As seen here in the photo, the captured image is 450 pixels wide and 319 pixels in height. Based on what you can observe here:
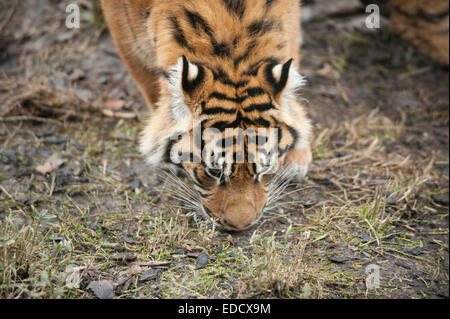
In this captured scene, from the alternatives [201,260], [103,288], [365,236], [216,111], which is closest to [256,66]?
[216,111]

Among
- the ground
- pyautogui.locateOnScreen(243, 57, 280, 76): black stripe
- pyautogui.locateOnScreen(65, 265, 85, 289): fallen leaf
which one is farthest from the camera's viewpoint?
pyautogui.locateOnScreen(243, 57, 280, 76): black stripe

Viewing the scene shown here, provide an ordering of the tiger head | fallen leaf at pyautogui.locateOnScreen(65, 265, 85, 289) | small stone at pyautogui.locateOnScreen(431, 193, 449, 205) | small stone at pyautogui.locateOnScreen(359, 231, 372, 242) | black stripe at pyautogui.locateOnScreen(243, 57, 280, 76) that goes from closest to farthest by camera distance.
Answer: fallen leaf at pyautogui.locateOnScreen(65, 265, 85, 289)
the tiger head
black stripe at pyautogui.locateOnScreen(243, 57, 280, 76)
small stone at pyautogui.locateOnScreen(359, 231, 372, 242)
small stone at pyautogui.locateOnScreen(431, 193, 449, 205)

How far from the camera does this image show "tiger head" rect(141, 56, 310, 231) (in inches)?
117

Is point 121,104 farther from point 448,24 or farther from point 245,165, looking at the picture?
point 448,24

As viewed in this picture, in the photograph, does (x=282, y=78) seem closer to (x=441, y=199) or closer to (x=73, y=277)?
(x=73, y=277)

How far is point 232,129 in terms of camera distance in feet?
9.73

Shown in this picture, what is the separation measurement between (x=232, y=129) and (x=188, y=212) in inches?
35.4

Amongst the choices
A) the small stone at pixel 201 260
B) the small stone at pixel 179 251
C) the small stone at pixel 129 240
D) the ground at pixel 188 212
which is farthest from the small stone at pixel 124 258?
the small stone at pixel 201 260

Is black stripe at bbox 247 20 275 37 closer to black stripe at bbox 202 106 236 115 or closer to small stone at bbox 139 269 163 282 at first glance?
black stripe at bbox 202 106 236 115

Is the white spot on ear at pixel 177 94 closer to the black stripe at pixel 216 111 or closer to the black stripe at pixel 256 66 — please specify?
the black stripe at pixel 216 111

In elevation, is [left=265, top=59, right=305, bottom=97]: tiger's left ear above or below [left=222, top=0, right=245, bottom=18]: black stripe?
below

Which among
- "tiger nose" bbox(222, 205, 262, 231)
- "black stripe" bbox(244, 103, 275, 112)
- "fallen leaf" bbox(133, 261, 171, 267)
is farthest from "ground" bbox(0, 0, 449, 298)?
"black stripe" bbox(244, 103, 275, 112)
